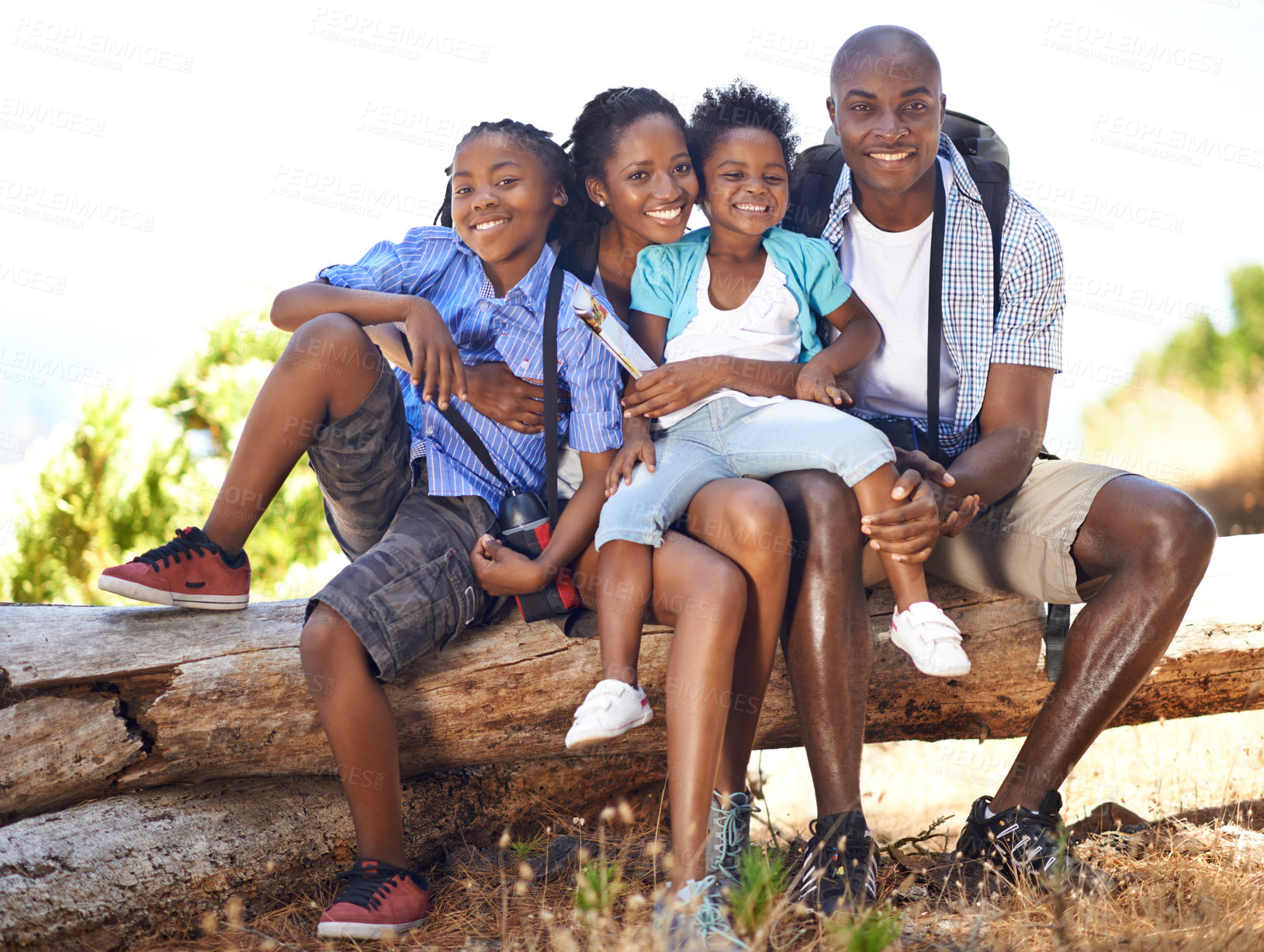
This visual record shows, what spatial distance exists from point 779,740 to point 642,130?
1.96 meters

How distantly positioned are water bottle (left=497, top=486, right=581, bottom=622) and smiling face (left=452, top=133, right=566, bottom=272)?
2.52ft

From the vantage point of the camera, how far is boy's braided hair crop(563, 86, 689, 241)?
10.3 feet

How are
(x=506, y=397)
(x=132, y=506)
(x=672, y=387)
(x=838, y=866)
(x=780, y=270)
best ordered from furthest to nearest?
(x=132, y=506) → (x=780, y=270) → (x=506, y=397) → (x=672, y=387) → (x=838, y=866)

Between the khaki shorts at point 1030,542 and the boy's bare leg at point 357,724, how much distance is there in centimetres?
140

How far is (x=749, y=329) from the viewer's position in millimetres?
3041

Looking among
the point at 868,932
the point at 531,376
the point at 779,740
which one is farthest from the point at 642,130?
the point at 868,932

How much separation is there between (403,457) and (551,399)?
507 millimetres

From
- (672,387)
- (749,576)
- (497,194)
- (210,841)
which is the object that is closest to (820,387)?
(672,387)

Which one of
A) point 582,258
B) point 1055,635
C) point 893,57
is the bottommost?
point 1055,635

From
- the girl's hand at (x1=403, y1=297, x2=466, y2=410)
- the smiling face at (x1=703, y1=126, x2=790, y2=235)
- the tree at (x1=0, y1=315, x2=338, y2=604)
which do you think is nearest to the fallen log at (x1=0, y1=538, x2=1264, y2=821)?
the girl's hand at (x1=403, y1=297, x2=466, y2=410)

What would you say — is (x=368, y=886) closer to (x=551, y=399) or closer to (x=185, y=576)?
(x=185, y=576)

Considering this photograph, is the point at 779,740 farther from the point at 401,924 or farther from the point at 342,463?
the point at 342,463

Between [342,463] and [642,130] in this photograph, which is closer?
[342,463]

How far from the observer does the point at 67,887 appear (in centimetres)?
245
